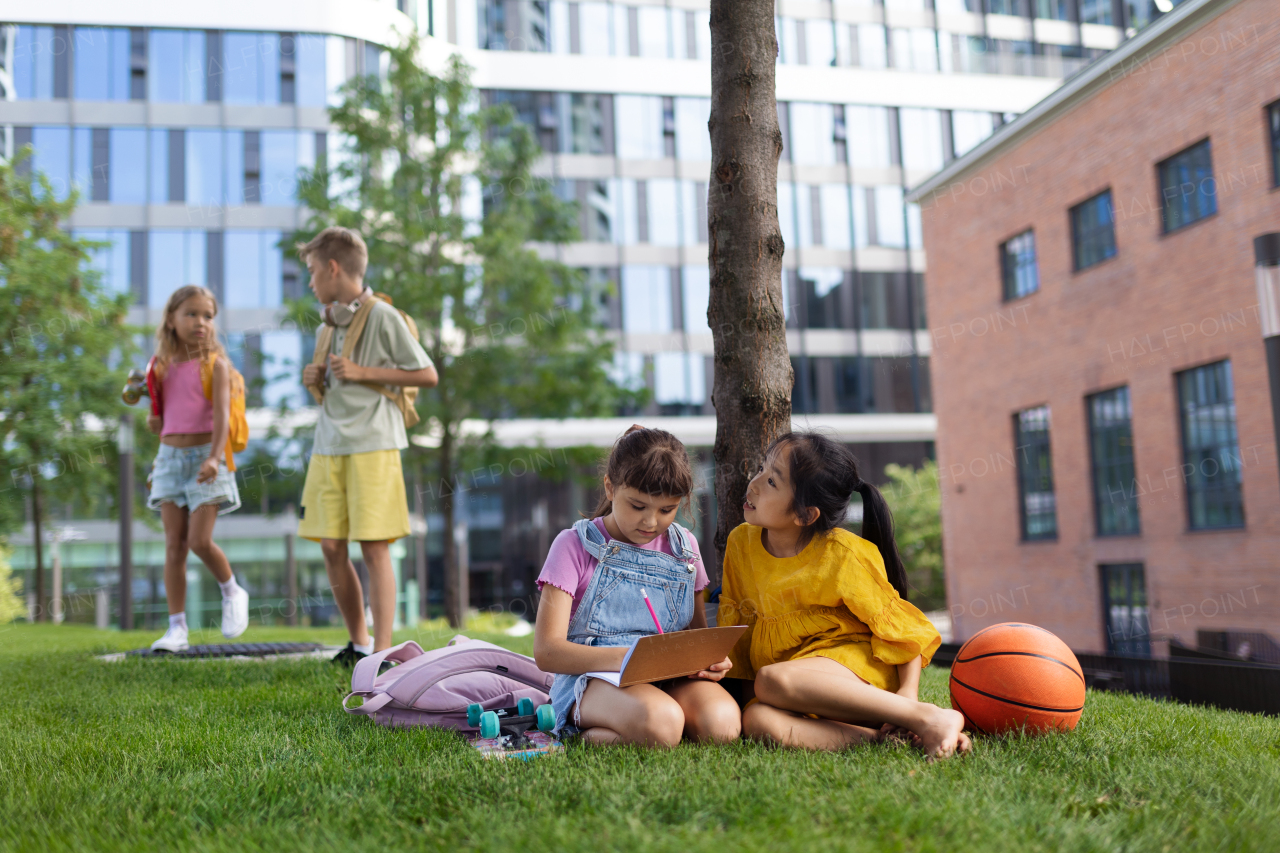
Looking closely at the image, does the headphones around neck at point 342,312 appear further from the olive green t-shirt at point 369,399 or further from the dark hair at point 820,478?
the dark hair at point 820,478

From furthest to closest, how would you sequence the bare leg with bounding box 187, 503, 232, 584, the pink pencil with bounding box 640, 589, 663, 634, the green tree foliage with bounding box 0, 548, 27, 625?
the green tree foliage with bounding box 0, 548, 27, 625 < the bare leg with bounding box 187, 503, 232, 584 < the pink pencil with bounding box 640, 589, 663, 634

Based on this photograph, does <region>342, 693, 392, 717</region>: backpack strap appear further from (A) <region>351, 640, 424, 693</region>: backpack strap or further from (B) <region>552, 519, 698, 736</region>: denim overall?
(B) <region>552, 519, 698, 736</region>: denim overall

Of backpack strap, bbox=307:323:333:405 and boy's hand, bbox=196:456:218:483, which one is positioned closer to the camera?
backpack strap, bbox=307:323:333:405

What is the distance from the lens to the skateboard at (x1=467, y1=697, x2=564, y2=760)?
137 inches

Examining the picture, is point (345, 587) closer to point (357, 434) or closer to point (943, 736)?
point (357, 434)

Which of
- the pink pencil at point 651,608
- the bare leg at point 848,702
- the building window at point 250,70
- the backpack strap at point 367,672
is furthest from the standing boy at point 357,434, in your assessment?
the building window at point 250,70

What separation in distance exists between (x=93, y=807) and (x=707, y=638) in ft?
5.94

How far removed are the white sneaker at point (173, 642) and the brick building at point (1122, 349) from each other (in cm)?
1304

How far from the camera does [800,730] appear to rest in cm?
348

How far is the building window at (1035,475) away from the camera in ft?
68.1

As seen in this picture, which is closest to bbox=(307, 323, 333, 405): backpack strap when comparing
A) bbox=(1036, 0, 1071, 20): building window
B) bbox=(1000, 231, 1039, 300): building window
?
bbox=(1000, 231, 1039, 300): building window

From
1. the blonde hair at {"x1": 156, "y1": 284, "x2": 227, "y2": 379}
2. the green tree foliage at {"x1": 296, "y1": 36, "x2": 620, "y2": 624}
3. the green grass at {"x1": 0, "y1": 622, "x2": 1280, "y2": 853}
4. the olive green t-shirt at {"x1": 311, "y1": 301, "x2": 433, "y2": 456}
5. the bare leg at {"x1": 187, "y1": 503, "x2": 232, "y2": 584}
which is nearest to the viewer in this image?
the green grass at {"x1": 0, "y1": 622, "x2": 1280, "y2": 853}

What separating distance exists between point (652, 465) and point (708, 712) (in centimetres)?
86

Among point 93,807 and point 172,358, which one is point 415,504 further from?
point 93,807
